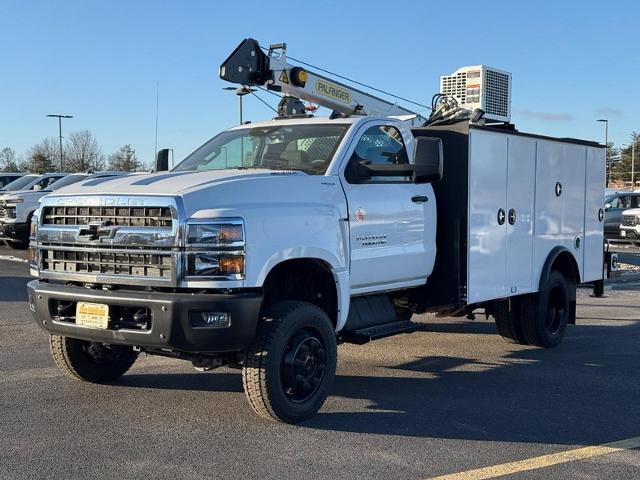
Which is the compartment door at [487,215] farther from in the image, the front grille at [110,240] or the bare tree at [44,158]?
the bare tree at [44,158]

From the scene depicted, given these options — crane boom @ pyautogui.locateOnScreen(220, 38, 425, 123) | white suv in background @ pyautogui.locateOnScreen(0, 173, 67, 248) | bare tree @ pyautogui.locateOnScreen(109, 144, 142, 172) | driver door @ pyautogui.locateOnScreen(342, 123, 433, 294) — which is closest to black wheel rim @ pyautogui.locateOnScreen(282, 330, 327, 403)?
driver door @ pyautogui.locateOnScreen(342, 123, 433, 294)

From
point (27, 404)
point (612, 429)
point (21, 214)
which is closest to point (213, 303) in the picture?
point (27, 404)

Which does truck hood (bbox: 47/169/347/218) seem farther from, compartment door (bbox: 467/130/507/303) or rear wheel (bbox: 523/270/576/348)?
rear wheel (bbox: 523/270/576/348)

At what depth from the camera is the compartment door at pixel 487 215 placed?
7.13 metres

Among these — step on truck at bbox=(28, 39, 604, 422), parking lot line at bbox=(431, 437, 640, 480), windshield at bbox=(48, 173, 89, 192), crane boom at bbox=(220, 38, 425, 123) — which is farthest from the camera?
windshield at bbox=(48, 173, 89, 192)

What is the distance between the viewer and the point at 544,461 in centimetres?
474

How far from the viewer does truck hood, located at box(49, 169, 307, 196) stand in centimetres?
518

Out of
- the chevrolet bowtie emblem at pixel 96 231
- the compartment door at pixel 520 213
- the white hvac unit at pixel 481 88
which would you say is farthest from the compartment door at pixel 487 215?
the white hvac unit at pixel 481 88

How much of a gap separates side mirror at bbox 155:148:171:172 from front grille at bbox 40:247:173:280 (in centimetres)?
207

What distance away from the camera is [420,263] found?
22.3ft

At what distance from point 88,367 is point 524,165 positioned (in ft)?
15.5

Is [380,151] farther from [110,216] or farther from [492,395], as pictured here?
[110,216]

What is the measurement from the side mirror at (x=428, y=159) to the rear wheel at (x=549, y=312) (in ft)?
8.80

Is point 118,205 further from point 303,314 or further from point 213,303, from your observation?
point 303,314
